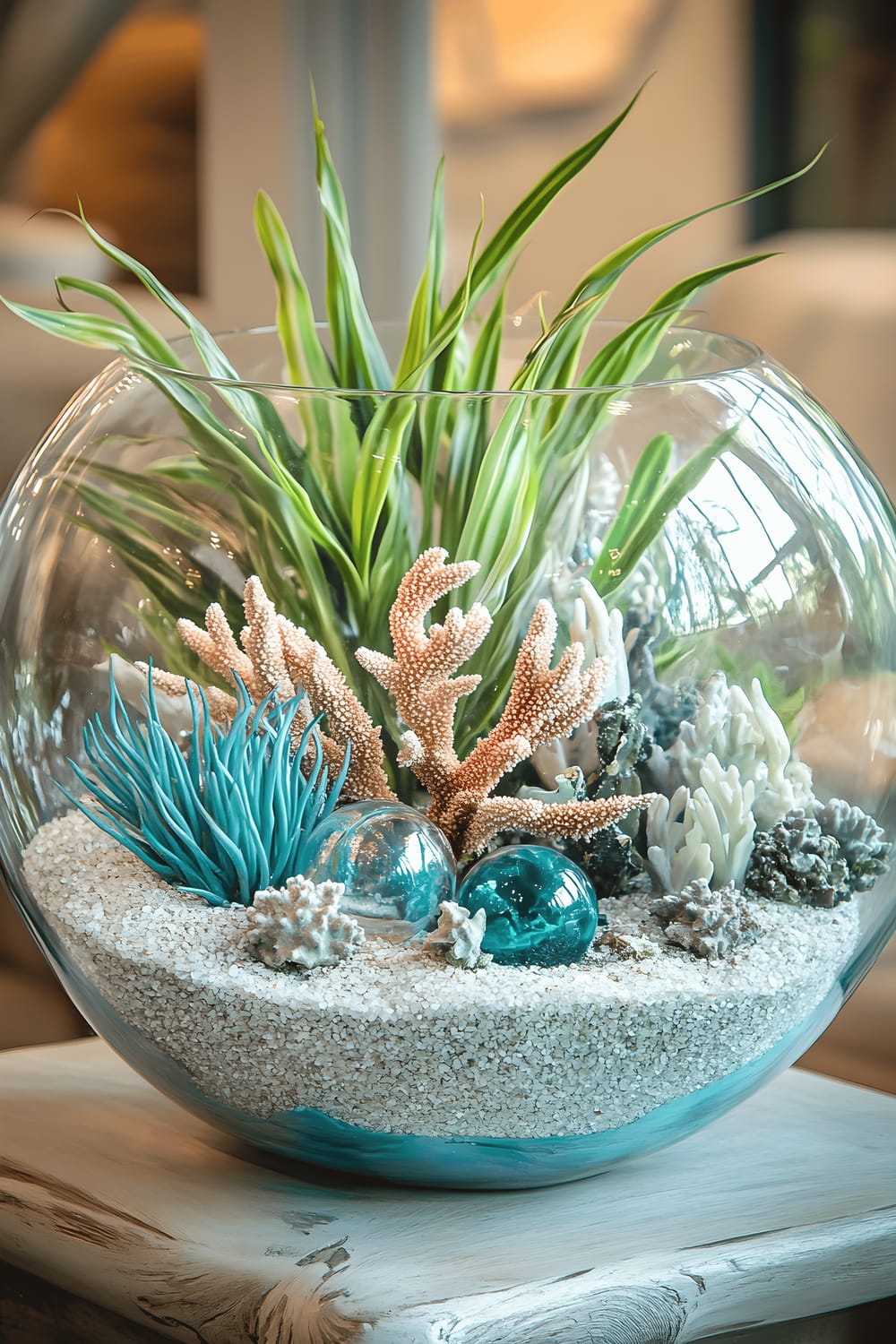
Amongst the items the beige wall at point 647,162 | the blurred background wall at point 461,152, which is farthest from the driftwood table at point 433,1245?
the beige wall at point 647,162

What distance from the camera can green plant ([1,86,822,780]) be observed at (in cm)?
56

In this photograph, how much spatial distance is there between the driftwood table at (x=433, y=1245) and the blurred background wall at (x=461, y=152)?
2.01ft

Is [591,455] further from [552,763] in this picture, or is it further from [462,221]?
[462,221]

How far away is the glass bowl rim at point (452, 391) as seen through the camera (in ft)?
1.64

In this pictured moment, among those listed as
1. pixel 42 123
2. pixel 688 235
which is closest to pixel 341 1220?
pixel 688 235

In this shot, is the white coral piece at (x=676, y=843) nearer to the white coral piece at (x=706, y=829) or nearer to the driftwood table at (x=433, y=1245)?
the white coral piece at (x=706, y=829)

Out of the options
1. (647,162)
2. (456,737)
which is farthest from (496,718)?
(647,162)

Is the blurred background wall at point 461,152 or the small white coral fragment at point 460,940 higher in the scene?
the blurred background wall at point 461,152

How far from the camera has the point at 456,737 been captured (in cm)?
59

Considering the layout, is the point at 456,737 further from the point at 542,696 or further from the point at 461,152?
the point at 461,152

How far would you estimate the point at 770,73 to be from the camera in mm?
1333

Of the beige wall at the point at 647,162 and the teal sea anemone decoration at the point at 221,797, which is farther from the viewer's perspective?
the beige wall at the point at 647,162

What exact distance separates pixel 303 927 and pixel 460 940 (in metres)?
0.05

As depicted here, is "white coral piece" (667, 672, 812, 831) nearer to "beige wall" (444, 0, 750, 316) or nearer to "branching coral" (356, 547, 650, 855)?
"branching coral" (356, 547, 650, 855)
